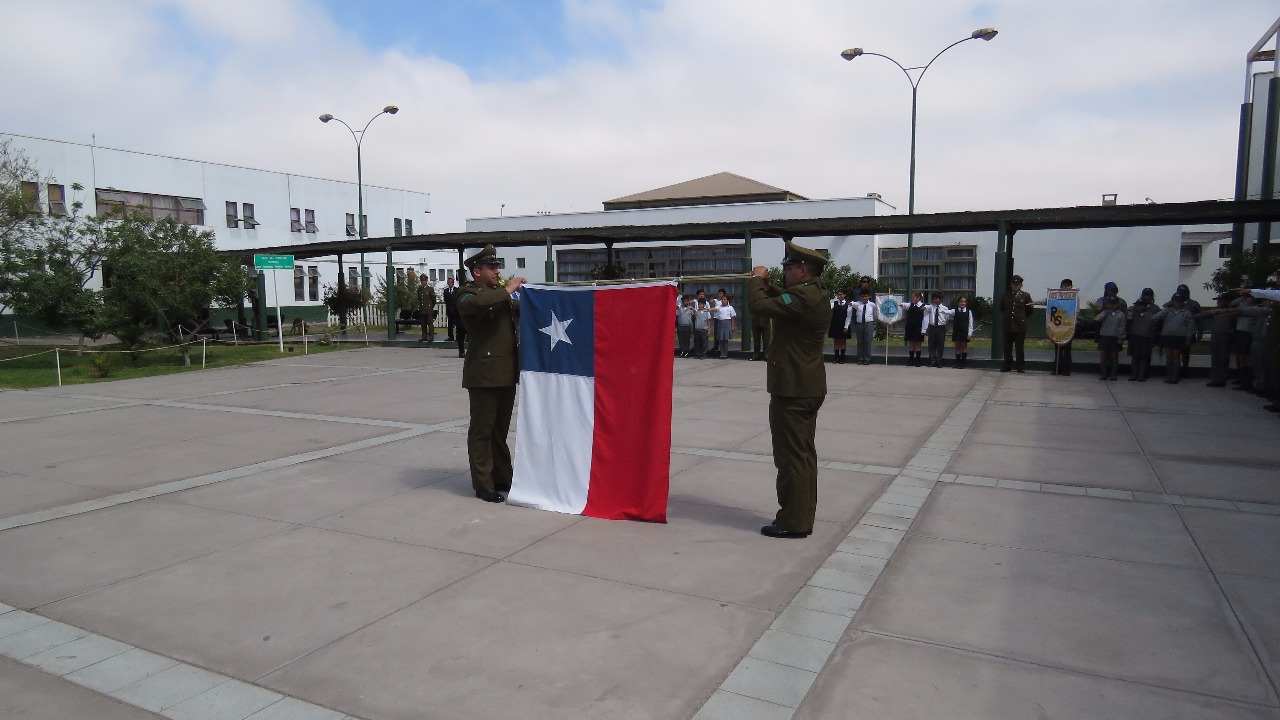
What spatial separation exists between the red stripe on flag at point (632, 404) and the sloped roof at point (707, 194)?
40.0 m

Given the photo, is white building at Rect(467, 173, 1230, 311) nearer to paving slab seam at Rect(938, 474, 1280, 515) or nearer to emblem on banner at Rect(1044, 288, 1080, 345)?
emblem on banner at Rect(1044, 288, 1080, 345)

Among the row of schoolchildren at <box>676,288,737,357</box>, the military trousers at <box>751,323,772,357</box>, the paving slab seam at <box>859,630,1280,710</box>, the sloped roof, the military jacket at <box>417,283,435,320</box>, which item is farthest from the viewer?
the sloped roof

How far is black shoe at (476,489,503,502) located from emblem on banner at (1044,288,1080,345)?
515 inches

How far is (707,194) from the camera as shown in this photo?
160ft

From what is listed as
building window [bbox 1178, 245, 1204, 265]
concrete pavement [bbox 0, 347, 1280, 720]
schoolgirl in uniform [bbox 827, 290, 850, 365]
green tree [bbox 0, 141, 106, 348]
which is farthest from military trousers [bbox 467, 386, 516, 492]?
building window [bbox 1178, 245, 1204, 265]

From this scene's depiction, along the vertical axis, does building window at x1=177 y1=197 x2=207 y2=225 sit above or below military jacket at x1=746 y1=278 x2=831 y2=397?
above

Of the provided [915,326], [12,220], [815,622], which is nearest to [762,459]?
[815,622]

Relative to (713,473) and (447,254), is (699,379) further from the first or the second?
(447,254)

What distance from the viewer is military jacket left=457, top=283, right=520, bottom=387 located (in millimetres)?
6375

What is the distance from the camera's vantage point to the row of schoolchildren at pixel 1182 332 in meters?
13.2

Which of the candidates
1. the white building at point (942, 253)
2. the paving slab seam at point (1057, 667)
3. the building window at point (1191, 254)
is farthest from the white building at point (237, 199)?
the building window at point (1191, 254)

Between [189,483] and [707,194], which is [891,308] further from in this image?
[707,194]

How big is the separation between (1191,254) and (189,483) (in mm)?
39905

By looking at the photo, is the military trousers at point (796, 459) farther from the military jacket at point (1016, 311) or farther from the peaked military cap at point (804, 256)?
the military jacket at point (1016, 311)
